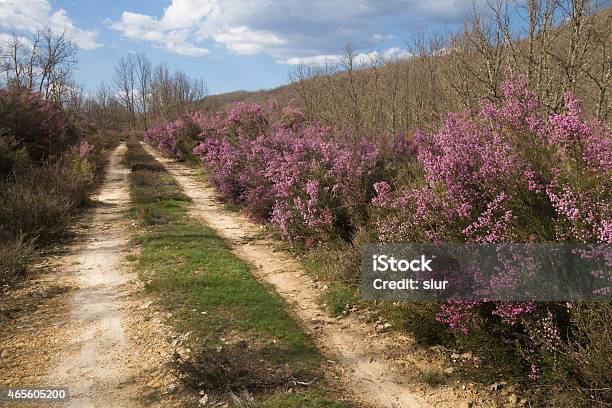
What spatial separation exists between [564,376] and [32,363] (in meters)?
5.78

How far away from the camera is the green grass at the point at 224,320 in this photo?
16.0ft

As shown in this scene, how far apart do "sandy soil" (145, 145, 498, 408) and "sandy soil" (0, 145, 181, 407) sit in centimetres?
198

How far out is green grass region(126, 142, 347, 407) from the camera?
4867 mm

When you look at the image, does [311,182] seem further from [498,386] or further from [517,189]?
[498,386]

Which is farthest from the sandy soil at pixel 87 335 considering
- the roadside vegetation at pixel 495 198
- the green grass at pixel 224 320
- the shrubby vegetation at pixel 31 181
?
the roadside vegetation at pixel 495 198

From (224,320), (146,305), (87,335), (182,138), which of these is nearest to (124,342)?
(87,335)

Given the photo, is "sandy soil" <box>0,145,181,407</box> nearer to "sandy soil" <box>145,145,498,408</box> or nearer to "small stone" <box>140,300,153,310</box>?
"small stone" <box>140,300,153,310</box>

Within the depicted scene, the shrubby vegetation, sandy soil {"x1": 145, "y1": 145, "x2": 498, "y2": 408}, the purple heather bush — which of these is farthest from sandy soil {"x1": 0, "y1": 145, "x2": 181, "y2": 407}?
the purple heather bush

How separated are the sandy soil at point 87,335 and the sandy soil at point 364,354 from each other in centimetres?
198

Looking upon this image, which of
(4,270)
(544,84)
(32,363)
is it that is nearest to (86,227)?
(4,270)

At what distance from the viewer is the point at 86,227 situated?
12.2 m

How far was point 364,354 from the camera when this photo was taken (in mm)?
5738

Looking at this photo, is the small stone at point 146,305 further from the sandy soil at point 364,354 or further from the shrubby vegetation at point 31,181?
the shrubby vegetation at point 31,181

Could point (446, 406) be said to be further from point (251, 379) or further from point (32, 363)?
point (32, 363)
